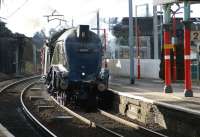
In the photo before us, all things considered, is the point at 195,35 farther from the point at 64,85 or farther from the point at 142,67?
the point at 142,67

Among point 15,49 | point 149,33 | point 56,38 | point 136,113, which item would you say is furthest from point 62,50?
point 149,33

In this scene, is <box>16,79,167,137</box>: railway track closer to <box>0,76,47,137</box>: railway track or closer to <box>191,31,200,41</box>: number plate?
<box>0,76,47,137</box>: railway track

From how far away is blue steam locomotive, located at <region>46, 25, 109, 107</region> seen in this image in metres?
24.9

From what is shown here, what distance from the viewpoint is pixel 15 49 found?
7038 cm

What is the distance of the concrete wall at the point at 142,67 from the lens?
43406mm

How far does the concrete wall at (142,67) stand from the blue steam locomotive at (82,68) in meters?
17.5

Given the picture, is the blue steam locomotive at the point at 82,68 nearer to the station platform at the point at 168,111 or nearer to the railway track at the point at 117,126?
the station platform at the point at 168,111

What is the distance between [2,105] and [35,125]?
836 cm

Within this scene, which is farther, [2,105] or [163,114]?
[2,105]

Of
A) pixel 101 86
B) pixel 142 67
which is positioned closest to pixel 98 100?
pixel 101 86

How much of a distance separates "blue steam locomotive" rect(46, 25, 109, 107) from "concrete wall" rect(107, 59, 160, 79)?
57.6ft

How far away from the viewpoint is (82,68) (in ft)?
82.6

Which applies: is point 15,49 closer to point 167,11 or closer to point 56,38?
point 56,38

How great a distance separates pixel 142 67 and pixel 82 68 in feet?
70.6
